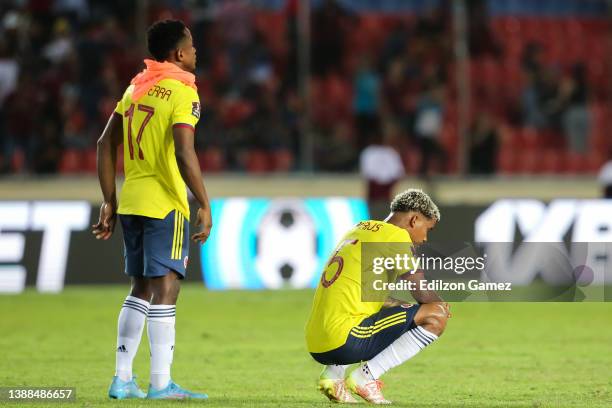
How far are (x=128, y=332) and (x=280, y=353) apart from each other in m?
2.90

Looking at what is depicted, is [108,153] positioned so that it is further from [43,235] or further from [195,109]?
[43,235]

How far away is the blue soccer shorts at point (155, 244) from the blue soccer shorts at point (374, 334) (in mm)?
954

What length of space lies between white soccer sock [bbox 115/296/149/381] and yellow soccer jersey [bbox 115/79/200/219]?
1.73ft

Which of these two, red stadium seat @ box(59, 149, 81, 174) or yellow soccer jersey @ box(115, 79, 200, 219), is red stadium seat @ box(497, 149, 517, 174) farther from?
yellow soccer jersey @ box(115, 79, 200, 219)

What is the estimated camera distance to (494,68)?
18.2 m

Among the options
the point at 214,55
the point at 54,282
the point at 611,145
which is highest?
the point at 214,55

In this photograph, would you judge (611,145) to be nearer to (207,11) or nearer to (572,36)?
(572,36)

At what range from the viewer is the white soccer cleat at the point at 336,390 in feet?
22.1

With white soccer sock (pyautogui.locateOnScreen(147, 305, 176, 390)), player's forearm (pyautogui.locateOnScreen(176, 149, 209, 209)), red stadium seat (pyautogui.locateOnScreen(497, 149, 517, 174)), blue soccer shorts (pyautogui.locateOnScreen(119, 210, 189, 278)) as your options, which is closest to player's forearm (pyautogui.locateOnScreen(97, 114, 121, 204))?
blue soccer shorts (pyautogui.locateOnScreen(119, 210, 189, 278))

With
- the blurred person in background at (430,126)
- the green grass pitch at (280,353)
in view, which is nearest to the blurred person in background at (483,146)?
Result: the blurred person in background at (430,126)

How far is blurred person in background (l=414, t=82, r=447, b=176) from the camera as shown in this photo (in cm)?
1645

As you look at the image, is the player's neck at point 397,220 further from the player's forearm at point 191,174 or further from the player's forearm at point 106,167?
the player's forearm at point 106,167

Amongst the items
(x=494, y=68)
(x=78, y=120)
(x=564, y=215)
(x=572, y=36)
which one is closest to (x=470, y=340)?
(x=564, y=215)

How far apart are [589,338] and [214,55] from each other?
775 cm
